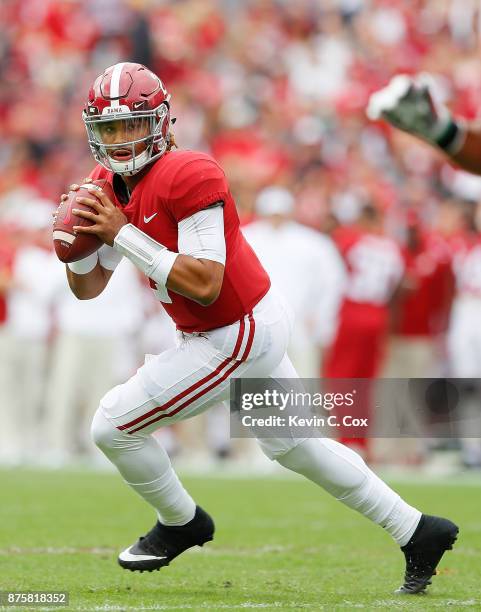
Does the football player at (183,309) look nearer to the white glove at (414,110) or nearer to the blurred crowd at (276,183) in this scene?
the white glove at (414,110)

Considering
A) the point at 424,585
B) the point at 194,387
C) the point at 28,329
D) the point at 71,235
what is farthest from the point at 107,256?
the point at 28,329

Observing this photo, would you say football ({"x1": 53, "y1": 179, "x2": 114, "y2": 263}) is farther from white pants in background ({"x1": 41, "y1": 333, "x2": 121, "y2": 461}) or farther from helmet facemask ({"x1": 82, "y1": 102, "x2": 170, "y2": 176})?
white pants in background ({"x1": 41, "y1": 333, "x2": 121, "y2": 461})

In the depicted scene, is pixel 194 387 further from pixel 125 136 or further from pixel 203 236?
pixel 125 136

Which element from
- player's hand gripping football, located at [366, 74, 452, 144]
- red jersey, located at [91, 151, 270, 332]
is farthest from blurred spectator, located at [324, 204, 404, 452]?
player's hand gripping football, located at [366, 74, 452, 144]

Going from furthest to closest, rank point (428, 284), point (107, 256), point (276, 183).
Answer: point (428, 284) < point (276, 183) < point (107, 256)

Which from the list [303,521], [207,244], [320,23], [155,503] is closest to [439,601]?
[155,503]

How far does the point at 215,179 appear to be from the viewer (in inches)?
184

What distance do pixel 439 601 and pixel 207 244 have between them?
1.55 metres

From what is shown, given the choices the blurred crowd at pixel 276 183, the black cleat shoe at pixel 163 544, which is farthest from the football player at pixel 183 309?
the blurred crowd at pixel 276 183

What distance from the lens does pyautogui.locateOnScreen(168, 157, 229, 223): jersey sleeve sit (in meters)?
4.62

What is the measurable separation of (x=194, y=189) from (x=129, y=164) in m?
0.29

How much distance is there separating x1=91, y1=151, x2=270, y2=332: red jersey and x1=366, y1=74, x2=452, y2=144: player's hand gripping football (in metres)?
0.89

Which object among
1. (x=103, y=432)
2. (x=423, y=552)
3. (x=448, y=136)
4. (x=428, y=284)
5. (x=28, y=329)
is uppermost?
(x=428, y=284)

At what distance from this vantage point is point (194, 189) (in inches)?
182
